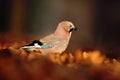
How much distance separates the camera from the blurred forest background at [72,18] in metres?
1.54

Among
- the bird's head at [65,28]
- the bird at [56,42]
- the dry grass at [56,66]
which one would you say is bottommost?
the dry grass at [56,66]

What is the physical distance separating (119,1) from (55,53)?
0.29m

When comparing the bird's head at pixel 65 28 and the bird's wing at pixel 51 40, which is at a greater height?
the bird's head at pixel 65 28

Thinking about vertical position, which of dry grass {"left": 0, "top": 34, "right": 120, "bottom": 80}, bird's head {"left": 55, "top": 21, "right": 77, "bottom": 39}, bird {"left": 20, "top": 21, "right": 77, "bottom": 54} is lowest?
dry grass {"left": 0, "top": 34, "right": 120, "bottom": 80}

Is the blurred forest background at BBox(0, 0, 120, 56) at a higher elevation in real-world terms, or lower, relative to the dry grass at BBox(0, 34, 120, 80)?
higher

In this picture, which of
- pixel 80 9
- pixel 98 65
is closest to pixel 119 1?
pixel 80 9

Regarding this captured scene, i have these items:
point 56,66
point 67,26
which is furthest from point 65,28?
point 56,66

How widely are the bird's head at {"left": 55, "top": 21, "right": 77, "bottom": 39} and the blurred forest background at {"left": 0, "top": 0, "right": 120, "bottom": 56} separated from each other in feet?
0.07

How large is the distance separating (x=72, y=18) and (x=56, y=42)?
109mm

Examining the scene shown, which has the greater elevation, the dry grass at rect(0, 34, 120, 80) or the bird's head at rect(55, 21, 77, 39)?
the bird's head at rect(55, 21, 77, 39)

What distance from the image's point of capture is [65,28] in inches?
59.2

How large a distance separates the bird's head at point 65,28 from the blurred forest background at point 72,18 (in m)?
0.02

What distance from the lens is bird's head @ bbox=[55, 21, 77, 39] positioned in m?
1.50

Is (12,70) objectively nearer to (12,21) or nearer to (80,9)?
(12,21)
